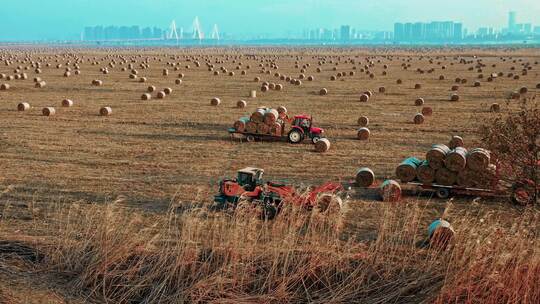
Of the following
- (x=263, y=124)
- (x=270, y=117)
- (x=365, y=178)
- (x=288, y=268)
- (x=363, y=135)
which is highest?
(x=270, y=117)

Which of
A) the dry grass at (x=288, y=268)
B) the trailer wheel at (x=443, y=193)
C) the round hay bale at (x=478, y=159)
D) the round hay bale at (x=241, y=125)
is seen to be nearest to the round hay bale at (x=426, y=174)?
the trailer wheel at (x=443, y=193)

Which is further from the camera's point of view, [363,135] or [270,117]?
[363,135]

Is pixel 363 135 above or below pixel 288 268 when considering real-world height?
above

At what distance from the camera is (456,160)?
13805mm

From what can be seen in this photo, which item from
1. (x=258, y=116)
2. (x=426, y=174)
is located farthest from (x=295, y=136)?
(x=426, y=174)

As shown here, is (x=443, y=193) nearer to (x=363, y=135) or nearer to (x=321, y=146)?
(x=321, y=146)

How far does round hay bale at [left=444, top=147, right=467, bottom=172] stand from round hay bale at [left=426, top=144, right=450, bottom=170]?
0.13m

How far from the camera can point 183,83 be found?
47.1 metres

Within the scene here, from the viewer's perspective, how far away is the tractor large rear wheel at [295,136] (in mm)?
20656

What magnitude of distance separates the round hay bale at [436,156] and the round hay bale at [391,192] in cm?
129

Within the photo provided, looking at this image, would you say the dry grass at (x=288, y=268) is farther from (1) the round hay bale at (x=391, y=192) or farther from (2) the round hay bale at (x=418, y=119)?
(2) the round hay bale at (x=418, y=119)

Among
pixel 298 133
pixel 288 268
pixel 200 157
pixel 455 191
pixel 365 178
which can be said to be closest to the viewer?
pixel 288 268

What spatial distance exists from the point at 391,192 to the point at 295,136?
25.0ft

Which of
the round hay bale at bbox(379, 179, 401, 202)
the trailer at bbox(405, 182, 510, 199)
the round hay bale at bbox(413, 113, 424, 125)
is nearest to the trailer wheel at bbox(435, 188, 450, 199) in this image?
the trailer at bbox(405, 182, 510, 199)
